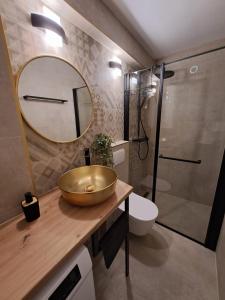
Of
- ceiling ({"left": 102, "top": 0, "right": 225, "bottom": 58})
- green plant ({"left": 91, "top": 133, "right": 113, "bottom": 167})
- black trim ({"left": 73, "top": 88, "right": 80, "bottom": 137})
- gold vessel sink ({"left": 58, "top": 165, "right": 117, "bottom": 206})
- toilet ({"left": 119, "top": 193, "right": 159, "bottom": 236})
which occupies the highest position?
ceiling ({"left": 102, "top": 0, "right": 225, "bottom": 58})

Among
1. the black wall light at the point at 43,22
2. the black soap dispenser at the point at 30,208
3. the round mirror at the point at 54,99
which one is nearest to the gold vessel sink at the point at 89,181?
the black soap dispenser at the point at 30,208

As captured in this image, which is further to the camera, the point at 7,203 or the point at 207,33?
the point at 207,33

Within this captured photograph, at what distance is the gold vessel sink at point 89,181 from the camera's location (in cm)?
80

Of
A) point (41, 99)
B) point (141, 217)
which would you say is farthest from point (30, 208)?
point (141, 217)

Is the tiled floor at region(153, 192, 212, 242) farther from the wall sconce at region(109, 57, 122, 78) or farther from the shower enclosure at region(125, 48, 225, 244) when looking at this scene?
the wall sconce at region(109, 57, 122, 78)

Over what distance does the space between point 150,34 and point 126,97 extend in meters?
0.74

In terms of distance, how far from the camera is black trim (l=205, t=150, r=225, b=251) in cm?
125

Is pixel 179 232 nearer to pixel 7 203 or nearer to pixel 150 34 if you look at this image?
pixel 7 203

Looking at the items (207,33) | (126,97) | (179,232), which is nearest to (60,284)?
(179,232)

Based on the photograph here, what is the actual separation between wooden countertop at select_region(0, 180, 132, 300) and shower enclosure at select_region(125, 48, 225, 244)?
1377 mm

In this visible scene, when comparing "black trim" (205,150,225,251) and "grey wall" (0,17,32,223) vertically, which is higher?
"grey wall" (0,17,32,223)

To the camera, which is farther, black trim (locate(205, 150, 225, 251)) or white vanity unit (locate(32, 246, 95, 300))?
black trim (locate(205, 150, 225, 251))

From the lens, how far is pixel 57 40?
2.98 feet

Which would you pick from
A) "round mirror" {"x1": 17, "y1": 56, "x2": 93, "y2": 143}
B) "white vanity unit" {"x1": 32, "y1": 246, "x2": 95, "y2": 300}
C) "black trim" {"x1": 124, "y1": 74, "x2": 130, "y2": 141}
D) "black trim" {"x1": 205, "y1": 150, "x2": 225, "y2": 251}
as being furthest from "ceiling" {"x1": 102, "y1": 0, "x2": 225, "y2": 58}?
"white vanity unit" {"x1": 32, "y1": 246, "x2": 95, "y2": 300}
